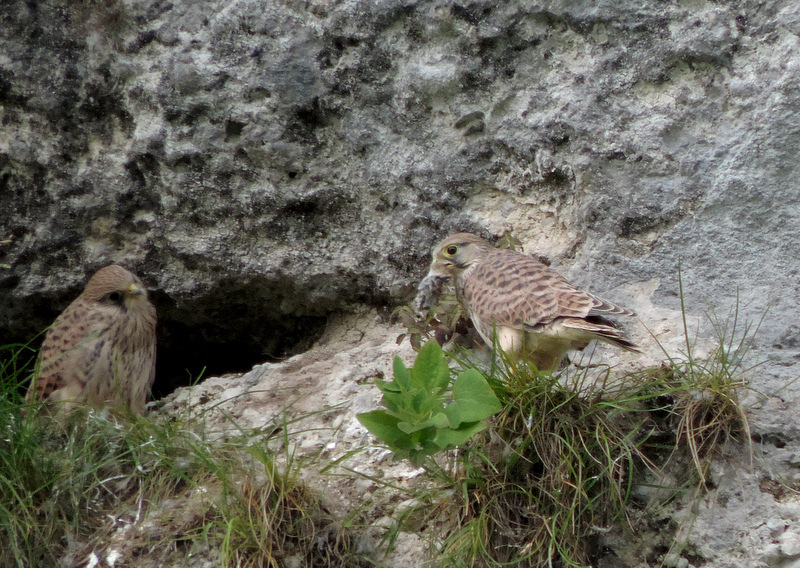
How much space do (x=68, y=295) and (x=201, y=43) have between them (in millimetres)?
1354

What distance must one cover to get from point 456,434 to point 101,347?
1.80m

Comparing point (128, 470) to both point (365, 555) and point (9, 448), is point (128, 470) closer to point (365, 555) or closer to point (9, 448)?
point (9, 448)

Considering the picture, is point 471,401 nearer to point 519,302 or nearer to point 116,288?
point 519,302

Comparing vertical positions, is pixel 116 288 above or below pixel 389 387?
above

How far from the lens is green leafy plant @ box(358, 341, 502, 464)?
95.0 inches

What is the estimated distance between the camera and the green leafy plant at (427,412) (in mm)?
2414

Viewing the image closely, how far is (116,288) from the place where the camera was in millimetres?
3467

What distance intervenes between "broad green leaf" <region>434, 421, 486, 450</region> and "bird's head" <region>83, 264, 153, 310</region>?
170cm

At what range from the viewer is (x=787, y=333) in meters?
2.87

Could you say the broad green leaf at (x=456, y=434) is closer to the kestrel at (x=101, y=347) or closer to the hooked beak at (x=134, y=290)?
the kestrel at (x=101, y=347)

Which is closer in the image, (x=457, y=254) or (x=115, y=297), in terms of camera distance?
(x=457, y=254)

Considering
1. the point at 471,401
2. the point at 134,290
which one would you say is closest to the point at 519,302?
the point at 471,401

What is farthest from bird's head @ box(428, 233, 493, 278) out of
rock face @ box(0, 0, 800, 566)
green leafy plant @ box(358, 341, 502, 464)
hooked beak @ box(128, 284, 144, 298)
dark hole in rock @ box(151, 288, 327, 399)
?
hooked beak @ box(128, 284, 144, 298)

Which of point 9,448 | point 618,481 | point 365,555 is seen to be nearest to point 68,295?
point 9,448
